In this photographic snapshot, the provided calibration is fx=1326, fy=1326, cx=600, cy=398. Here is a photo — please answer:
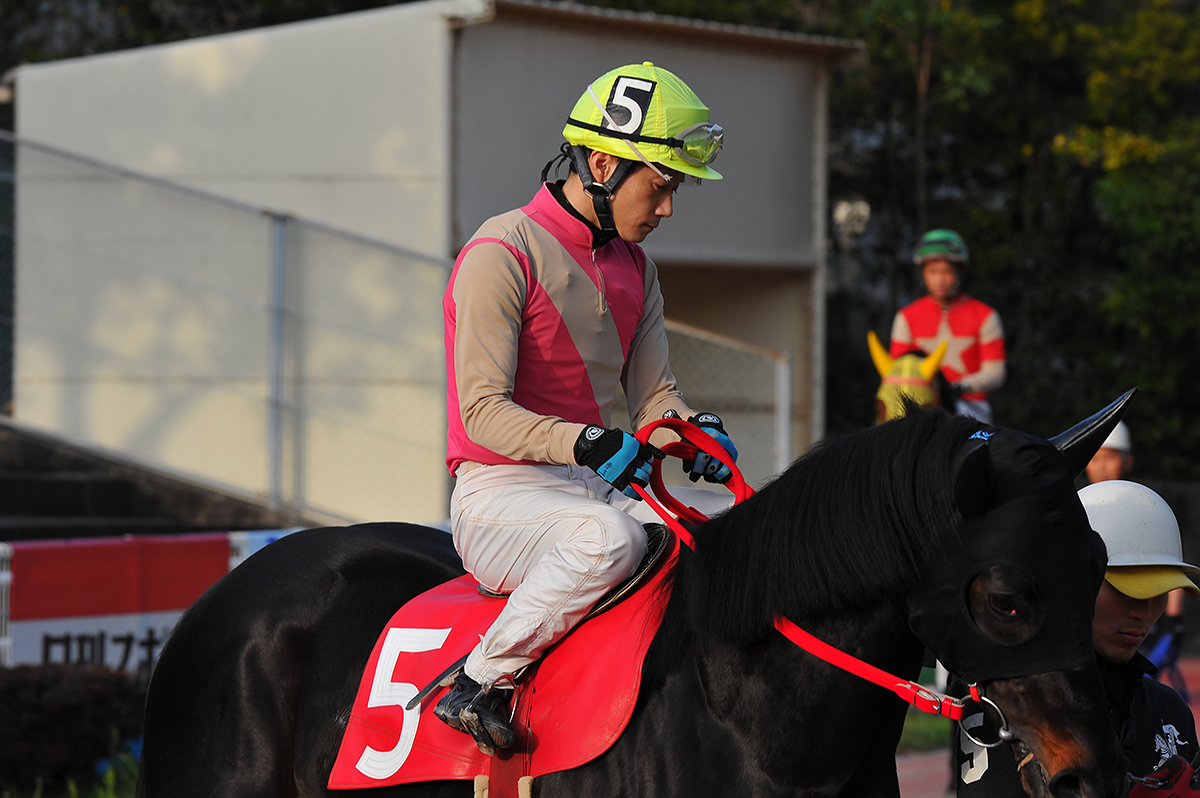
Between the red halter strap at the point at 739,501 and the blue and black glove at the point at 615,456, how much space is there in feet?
0.17

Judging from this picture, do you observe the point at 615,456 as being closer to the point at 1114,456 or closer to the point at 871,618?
the point at 871,618

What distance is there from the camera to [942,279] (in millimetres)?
7086

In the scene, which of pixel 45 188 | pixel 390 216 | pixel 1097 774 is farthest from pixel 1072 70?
pixel 1097 774

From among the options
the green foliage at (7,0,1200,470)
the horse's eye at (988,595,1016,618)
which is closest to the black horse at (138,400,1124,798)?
the horse's eye at (988,595,1016,618)

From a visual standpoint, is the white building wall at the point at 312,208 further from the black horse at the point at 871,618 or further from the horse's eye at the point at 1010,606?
the horse's eye at the point at 1010,606

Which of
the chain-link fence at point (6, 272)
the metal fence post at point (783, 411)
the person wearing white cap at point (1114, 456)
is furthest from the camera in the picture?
the chain-link fence at point (6, 272)

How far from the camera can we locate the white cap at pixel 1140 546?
261cm

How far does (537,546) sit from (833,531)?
694 millimetres

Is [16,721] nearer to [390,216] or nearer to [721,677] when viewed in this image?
[721,677]

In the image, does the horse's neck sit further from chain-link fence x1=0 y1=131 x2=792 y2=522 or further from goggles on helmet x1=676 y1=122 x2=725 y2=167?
chain-link fence x1=0 y1=131 x2=792 y2=522

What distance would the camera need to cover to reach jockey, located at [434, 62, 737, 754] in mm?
2654

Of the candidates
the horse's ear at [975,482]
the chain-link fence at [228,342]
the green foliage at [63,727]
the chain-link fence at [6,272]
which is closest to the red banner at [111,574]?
the green foliage at [63,727]

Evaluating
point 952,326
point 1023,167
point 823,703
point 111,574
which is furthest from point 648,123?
point 1023,167

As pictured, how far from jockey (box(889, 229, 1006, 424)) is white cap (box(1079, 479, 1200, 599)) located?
4376 mm
